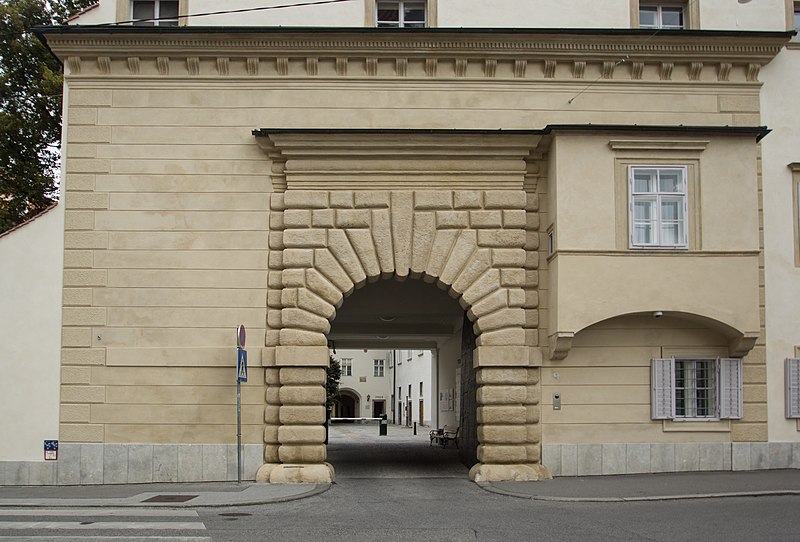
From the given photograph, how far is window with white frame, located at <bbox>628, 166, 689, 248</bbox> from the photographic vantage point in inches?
714

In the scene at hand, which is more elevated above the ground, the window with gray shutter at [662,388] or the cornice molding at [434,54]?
the cornice molding at [434,54]

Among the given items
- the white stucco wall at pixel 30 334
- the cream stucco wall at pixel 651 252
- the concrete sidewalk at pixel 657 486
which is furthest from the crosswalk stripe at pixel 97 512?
the cream stucco wall at pixel 651 252

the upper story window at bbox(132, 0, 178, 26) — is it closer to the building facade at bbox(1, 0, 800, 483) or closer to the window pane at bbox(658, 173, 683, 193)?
the building facade at bbox(1, 0, 800, 483)

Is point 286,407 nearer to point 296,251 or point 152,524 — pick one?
point 296,251

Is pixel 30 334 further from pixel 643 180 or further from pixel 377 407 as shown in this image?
pixel 377 407

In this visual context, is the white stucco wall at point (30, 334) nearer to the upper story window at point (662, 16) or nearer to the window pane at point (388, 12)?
the window pane at point (388, 12)

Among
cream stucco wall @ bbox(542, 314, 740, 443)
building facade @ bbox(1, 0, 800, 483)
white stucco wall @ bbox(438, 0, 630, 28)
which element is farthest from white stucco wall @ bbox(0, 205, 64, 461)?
cream stucco wall @ bbox(542, 314, 740, 443)

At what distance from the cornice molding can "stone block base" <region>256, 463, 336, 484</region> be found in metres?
7.70

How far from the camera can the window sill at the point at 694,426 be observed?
1850cm

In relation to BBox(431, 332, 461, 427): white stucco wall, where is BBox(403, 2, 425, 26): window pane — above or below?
above

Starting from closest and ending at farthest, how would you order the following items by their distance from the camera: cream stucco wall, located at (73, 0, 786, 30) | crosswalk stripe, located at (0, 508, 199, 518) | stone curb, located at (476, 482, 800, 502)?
crosswalk stripe, located at (0, 508, 199, 518) → stone curb, located at (476, 482, 800, 502) → cream stucco wall, located at (73, 0, 786, 30)

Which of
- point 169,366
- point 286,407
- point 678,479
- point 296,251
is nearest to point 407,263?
point 296,251

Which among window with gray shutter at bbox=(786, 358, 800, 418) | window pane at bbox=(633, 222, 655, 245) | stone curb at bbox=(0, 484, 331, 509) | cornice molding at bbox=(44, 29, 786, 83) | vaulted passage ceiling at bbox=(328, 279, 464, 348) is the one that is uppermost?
cornice molding at bbox=(44, 29, 786, 83)

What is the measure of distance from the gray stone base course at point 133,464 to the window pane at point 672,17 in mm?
11965
